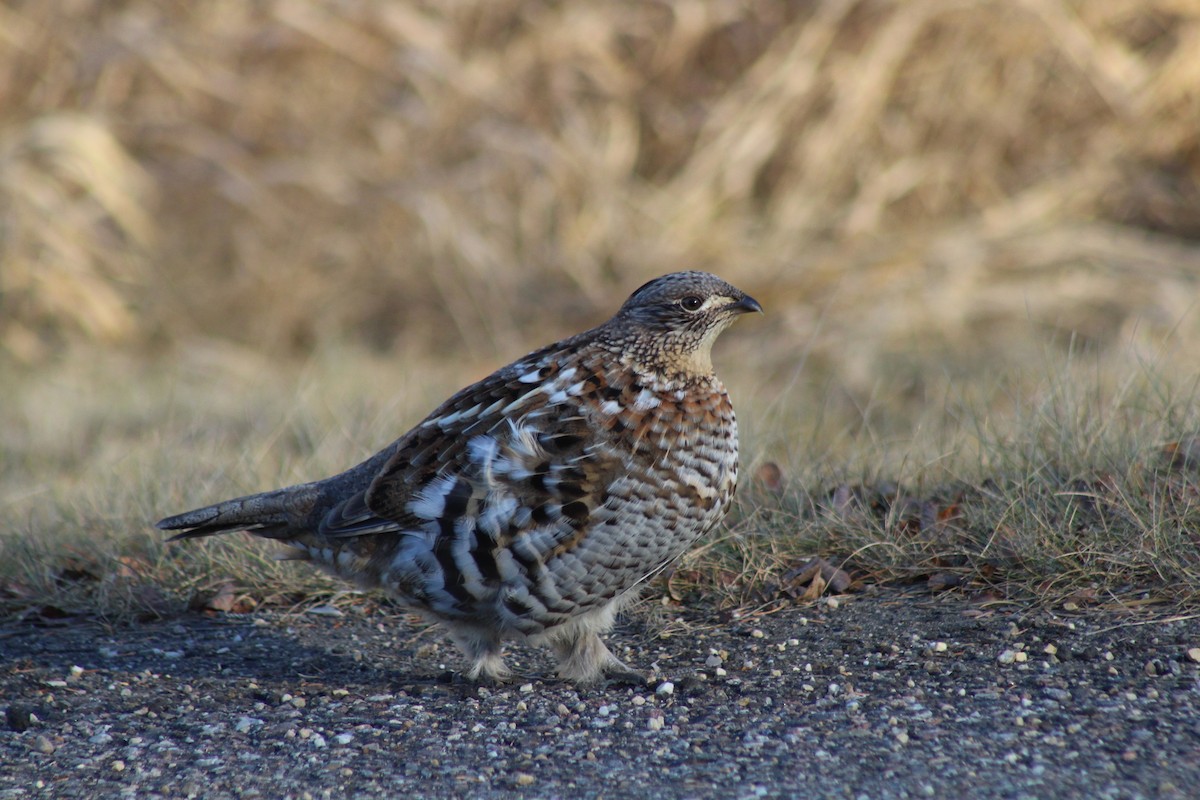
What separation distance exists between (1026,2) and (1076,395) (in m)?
5.28

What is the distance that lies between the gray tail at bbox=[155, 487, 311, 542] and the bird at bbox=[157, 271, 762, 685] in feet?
0.13

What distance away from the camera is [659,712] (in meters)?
4.14

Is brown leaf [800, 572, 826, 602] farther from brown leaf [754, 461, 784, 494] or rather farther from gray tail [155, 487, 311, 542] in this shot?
gray tail [155, 487, 311, 542]

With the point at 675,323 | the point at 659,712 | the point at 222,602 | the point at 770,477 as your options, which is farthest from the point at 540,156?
the point at 659,712

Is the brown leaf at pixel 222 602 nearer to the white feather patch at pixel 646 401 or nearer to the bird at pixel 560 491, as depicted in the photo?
the bird at pixel 560 491

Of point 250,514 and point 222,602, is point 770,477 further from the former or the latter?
point 222,602

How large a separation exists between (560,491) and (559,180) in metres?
6.18

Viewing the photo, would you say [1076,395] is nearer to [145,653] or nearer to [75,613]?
[145,653]

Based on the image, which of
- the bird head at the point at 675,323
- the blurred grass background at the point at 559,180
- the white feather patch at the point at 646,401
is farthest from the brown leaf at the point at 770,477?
the blurred grass background at the point at 559,180

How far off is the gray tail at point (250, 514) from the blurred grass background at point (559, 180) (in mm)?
3978

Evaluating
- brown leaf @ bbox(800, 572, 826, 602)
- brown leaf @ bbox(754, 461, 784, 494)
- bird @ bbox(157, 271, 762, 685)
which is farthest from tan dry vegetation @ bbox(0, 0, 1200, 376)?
bird @ bbox(157, 271, 762, 685)

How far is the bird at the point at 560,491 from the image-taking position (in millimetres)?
4215

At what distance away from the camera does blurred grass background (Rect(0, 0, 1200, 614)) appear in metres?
9.34

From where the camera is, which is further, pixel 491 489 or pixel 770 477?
pixel 770 477
